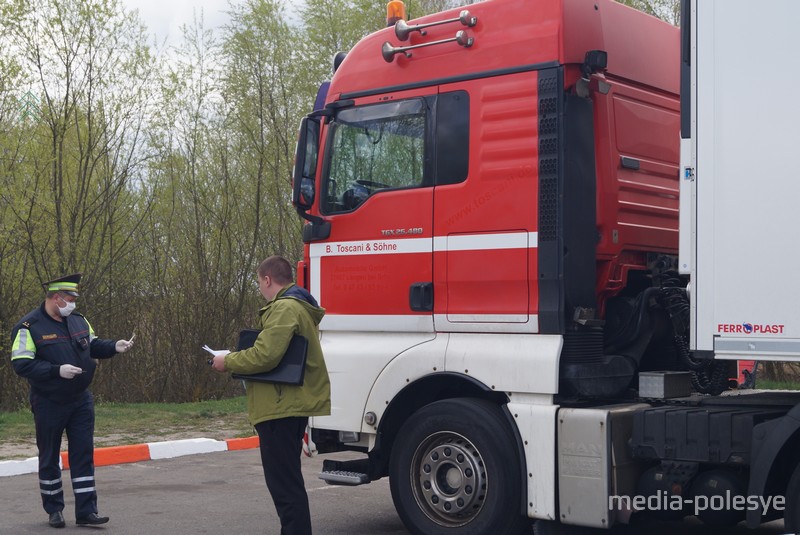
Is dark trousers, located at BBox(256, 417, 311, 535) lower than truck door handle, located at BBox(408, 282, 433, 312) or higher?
lower

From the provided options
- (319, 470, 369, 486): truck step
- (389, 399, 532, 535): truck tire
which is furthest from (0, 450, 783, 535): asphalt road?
(389, 399, 532, 535): truck tire

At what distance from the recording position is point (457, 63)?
275 inches

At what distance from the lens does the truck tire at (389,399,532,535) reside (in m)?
6.35

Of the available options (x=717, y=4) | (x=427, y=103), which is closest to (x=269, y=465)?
(x=427, y=103)

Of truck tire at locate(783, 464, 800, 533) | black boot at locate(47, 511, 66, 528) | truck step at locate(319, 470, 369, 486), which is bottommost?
black boot at locate(47, 511, 66, 528)

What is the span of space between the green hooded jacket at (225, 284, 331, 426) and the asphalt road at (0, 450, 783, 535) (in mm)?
1509

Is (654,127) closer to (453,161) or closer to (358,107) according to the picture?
(453,161)

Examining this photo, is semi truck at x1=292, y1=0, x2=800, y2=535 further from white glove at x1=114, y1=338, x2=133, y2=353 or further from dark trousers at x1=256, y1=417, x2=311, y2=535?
white glove at x1=114, y1=338, x2=133, y2=353

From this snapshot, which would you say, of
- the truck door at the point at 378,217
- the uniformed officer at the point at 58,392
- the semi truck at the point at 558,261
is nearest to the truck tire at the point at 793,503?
the semi truck at the point at 558,261

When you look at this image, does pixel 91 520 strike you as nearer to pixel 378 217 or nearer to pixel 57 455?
pixel 57 455

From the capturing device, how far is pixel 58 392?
748 cm

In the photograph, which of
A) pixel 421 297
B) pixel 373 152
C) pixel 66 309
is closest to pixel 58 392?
pixel 66 309

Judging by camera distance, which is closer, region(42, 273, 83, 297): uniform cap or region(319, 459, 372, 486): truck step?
region(319, 459, 372, 486): truck step

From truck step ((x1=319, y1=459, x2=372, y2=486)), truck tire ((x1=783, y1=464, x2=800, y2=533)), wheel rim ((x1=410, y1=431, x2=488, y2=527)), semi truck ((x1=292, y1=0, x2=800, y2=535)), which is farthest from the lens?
truck step ((x1=319, y1=459, x2=372, y2=486))
